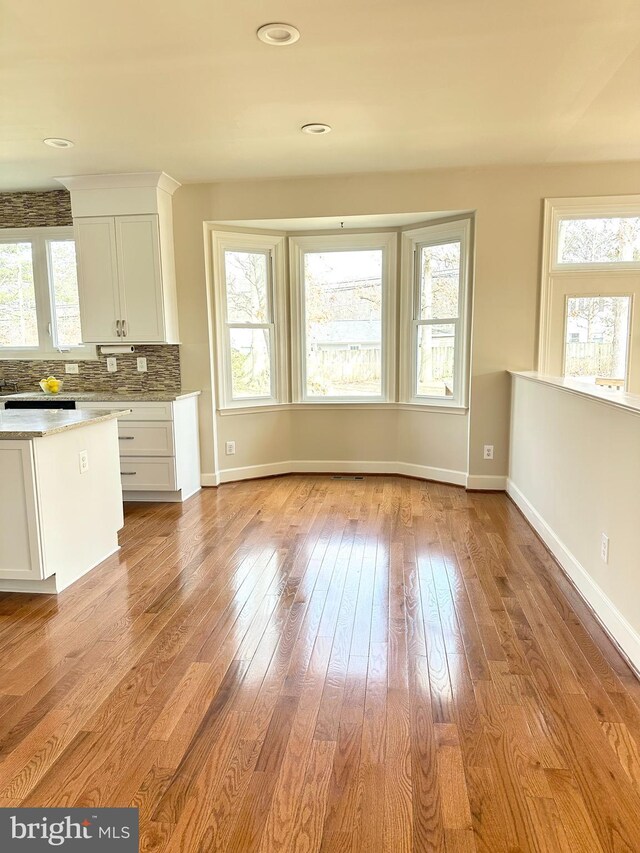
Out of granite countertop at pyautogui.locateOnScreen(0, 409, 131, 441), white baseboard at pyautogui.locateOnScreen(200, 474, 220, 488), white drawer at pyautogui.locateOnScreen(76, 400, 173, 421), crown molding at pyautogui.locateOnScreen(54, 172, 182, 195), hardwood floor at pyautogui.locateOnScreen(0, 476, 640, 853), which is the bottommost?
hardwood floor at pyautogui.locateOnScreen(0, 476, 640, 853)

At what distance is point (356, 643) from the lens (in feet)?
7.73

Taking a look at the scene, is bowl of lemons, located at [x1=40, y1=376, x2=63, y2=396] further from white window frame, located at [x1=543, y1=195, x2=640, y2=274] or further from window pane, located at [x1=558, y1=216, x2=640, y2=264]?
window pane, located at [x1=558, y1=216, x2=640, y2=264]

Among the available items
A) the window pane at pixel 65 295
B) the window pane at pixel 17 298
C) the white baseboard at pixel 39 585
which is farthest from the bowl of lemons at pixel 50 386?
the white baseboard at pixel 39 585

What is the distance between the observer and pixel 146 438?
4.45 meters

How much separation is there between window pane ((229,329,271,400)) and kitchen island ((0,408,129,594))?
184cm

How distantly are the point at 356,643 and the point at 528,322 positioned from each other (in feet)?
10.5

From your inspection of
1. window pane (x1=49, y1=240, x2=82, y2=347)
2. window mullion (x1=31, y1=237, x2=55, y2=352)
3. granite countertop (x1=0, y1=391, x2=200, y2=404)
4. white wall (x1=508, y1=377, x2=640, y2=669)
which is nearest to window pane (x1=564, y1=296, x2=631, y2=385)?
white wall (x1=508, y1=377, x2=640, y2=669)

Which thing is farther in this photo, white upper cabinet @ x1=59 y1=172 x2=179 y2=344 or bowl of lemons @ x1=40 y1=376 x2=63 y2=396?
bowl of lemons @ x1=40 y1=376 x2=63 y2=396

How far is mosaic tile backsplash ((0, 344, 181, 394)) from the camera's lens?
194 inches

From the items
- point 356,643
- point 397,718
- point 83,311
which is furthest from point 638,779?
point 83,311

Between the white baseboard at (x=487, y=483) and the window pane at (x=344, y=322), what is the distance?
1.24 meters

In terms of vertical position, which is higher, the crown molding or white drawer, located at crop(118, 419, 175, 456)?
the crown molding

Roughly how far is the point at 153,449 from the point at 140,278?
145cm

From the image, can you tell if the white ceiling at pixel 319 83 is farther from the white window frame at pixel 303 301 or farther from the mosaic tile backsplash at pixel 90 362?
the white window frame at pixel 303 301
